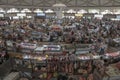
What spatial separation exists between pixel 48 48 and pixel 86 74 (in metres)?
4.01

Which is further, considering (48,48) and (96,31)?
(96,31)

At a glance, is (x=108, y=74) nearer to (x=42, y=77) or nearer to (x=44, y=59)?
(x=42, y=77)

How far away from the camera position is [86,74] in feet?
50.5

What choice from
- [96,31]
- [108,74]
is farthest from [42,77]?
[96,31]

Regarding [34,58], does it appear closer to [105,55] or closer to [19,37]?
[105,55]

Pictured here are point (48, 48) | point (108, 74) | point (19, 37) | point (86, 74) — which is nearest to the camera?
point (108, 74)

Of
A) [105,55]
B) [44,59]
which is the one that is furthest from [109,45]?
[44,59]

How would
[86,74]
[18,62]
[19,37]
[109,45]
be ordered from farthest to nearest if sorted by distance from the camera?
1. [19,37]
2. [109,45]
3. [18,62]
4. [86,74]

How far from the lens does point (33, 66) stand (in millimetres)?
16281

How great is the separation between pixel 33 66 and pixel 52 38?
26.9 feet

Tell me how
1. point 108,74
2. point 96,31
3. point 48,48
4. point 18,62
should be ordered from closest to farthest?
point 108,74
point 18,62
point 48,48
point 96,31

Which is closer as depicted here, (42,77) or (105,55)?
(42,77)

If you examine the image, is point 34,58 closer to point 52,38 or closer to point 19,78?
point 19,78

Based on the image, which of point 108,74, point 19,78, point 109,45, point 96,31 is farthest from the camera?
point 96,31
